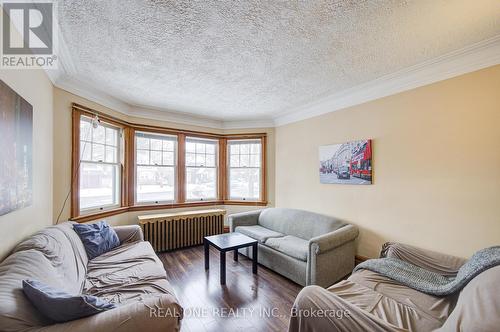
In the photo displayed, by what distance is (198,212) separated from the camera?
4133mm

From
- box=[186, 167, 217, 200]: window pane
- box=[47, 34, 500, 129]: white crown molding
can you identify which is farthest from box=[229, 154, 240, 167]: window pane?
box=[47, 34, 500, 129]: white crown molding

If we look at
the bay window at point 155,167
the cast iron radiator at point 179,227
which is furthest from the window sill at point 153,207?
the cast iron radiator at point 179,227

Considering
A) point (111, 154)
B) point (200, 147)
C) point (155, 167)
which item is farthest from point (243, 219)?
point (111, 154)

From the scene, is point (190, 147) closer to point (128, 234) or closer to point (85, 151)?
point (85, 151)

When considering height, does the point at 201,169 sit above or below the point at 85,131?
below

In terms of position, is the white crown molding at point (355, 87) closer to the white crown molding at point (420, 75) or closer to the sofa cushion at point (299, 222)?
the white crown molding at point (420, 75)

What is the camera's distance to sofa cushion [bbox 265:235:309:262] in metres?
2.64

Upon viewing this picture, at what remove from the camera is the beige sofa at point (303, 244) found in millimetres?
2469

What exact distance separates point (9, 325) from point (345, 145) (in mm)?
3548

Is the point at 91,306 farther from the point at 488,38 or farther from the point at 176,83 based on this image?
the point at 488,38

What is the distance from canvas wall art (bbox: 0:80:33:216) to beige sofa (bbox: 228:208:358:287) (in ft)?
8.70

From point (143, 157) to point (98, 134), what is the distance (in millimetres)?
843

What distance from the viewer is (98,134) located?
3.28 meters

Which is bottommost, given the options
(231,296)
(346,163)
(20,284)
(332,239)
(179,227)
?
(231,296)
